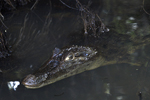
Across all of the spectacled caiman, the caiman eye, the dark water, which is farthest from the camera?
the caiman eye

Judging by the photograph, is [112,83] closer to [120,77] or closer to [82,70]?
[120,77]

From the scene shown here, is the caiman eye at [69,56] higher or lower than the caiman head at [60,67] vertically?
higher

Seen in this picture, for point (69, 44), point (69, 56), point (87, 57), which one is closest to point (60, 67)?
point (69, 56)

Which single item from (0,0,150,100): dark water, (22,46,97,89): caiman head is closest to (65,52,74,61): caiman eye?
(22,46,97,89): caiman head

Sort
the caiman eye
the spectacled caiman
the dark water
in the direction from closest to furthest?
the dark water → the spectacled caiman → the caiman eye

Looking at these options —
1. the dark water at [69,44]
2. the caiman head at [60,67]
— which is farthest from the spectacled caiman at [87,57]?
the dark water at [69,44]

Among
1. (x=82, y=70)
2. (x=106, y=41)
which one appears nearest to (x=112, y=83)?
(x=82, y=70)

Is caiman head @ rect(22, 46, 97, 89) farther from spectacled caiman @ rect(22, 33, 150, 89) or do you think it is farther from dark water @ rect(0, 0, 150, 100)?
dark water @ rect(0, 0, 150, 100)

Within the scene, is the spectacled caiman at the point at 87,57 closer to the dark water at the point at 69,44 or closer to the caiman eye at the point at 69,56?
the caiman eye at the point at 69,56
